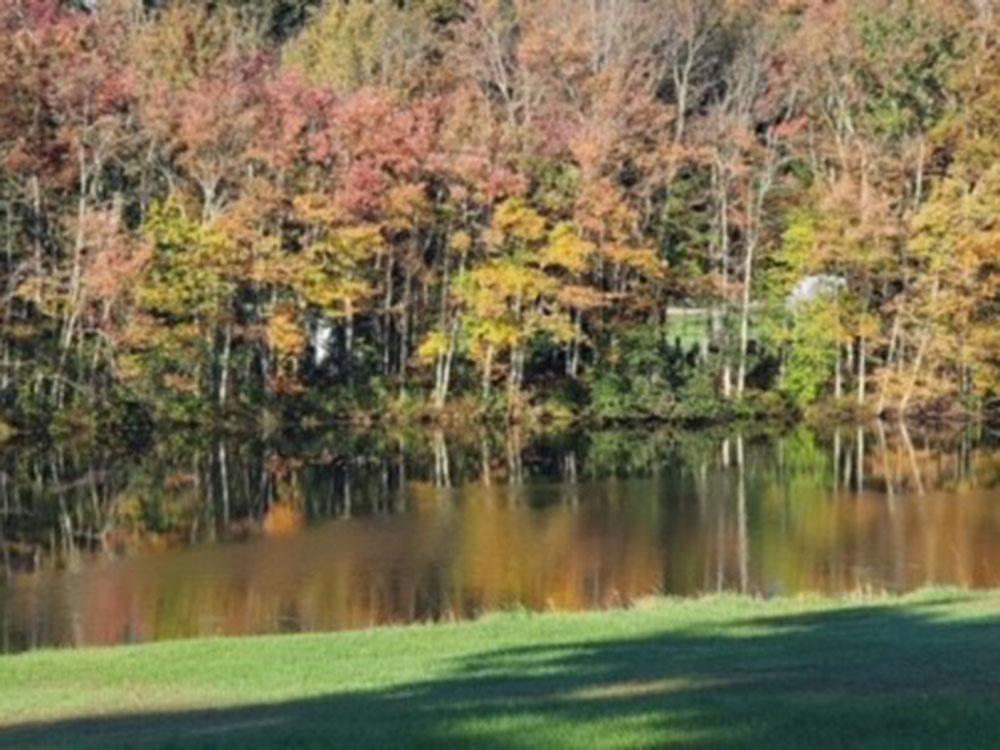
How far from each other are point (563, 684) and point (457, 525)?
63.2 ft

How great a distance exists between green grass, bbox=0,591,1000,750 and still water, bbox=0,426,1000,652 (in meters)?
4.25

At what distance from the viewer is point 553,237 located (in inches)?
2050

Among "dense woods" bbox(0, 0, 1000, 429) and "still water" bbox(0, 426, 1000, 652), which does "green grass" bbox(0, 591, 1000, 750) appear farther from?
"dense woods" bbox(0, 0, 1000, 429)

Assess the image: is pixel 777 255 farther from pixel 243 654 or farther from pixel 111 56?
pixel 243 654

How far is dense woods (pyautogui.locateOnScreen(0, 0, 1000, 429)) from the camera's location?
48500 millimetres

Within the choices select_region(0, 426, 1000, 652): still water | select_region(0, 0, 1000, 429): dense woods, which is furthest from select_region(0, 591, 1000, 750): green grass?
select_region(0, 0, 1000, 429): dense woods

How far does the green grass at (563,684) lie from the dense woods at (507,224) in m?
29.7

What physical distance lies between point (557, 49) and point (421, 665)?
136 ft

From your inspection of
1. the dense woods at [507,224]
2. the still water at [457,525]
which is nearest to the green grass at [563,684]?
the still water at [457,525]

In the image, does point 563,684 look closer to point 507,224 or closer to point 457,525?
point 457,525

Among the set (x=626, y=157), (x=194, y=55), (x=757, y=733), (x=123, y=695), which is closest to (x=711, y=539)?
(x=123, y=695)

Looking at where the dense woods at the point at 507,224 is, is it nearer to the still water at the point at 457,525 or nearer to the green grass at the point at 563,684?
the still water at the point at 457,525

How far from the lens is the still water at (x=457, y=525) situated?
24734mm

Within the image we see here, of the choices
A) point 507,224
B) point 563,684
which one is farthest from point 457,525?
point 507,224
